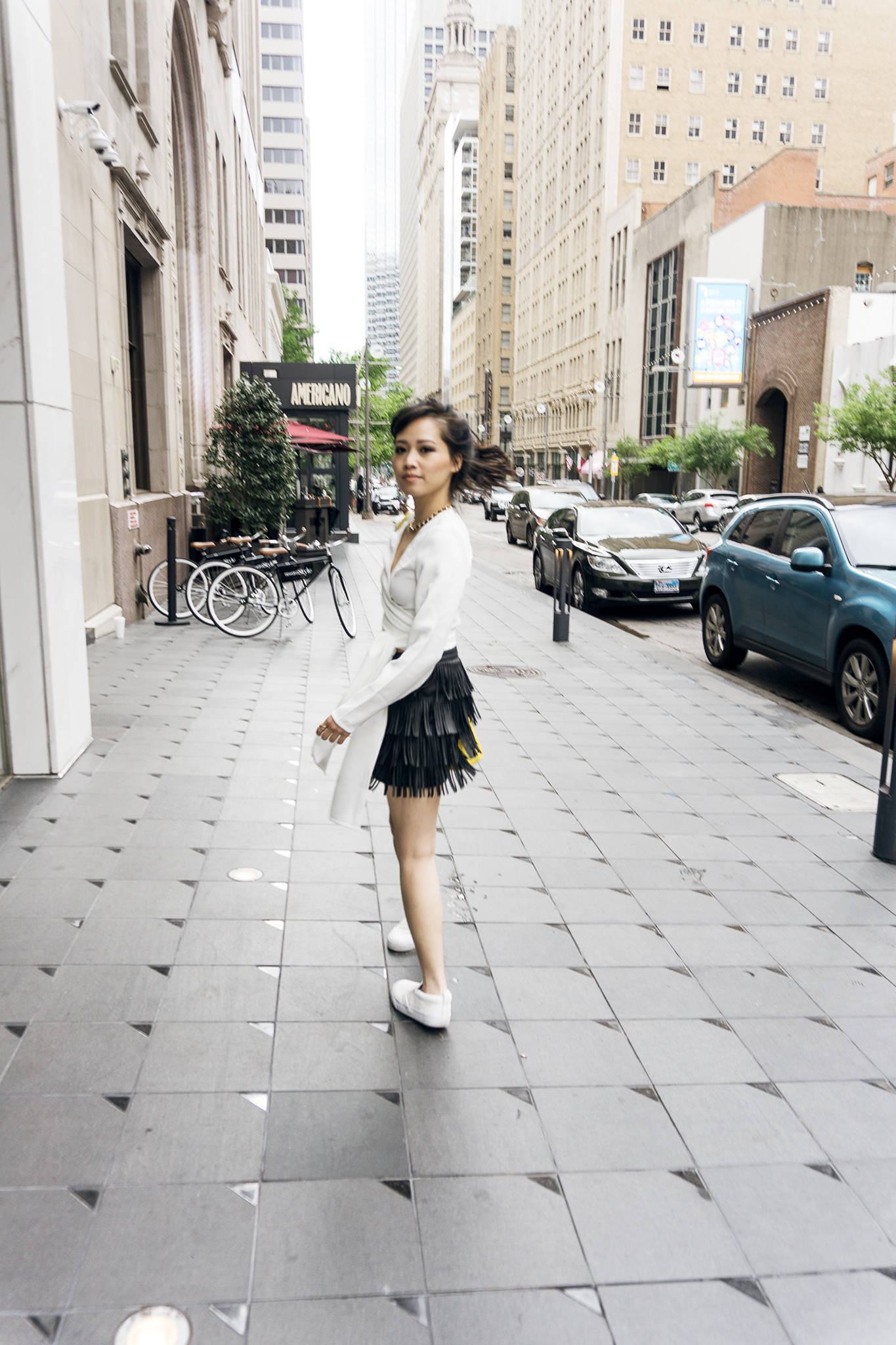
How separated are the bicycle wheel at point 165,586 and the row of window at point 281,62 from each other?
89.3m

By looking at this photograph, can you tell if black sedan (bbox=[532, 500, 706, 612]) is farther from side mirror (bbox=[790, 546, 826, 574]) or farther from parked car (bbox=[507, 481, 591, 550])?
parked car (bbox=[507, 481, 591, 550])

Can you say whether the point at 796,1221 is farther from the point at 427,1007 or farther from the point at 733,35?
the point at 733,35

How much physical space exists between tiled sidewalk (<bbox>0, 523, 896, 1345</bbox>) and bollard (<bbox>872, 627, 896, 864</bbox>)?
0.09 m

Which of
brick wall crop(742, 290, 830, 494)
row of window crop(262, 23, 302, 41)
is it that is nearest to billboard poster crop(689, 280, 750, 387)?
brick wall crop(742, 290, 830, 494)

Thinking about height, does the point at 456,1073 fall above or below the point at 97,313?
below

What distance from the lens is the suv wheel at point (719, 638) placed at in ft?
36.9

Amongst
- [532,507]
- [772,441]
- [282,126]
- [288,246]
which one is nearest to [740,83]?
[282,126]

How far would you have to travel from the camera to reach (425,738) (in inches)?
130

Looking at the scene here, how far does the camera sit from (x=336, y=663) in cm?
1058

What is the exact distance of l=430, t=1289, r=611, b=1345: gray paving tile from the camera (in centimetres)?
226

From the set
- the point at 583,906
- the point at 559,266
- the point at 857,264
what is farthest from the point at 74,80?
the point at 559,266

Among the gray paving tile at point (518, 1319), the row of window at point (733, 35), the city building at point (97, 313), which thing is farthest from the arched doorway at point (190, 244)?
the row of window at point (733, 35)

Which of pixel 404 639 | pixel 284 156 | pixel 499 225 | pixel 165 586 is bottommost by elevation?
pixel 165 586

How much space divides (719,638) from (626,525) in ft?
18.1
